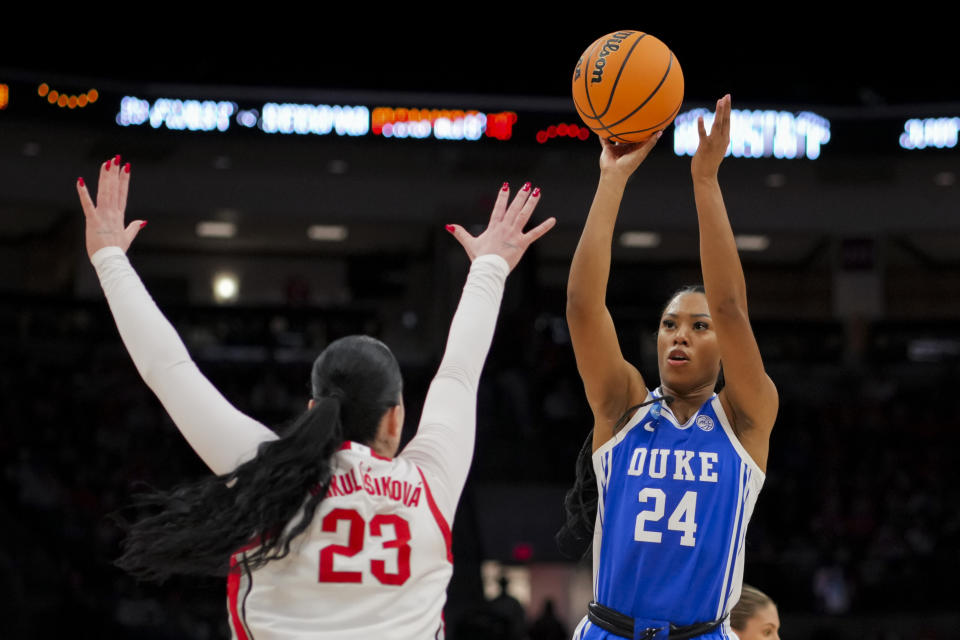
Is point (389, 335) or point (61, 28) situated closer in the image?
point (61, 28)

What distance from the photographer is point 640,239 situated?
20.2 metres

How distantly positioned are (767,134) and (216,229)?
30.4 feet

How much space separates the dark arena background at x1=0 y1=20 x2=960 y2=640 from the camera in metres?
14.3

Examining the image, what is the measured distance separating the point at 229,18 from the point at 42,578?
9340 millimetres

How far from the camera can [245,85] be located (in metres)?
15.8

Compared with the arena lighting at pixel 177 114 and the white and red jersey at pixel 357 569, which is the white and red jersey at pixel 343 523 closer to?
the white and red jersey at pixel 357 569

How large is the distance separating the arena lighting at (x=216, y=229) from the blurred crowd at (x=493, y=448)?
2381 mm

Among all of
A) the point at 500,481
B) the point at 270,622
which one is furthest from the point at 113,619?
the point at 270,622

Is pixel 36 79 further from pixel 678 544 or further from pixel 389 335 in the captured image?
pixel 678 544

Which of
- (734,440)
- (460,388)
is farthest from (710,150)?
(460,388)

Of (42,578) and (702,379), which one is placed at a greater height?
(702,379)

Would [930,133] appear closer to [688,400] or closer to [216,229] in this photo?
[216,229]

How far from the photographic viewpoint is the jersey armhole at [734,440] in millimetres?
3424

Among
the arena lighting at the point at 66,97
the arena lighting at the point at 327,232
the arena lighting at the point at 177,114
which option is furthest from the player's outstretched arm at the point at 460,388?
the arena lighting at the point at 327,232
